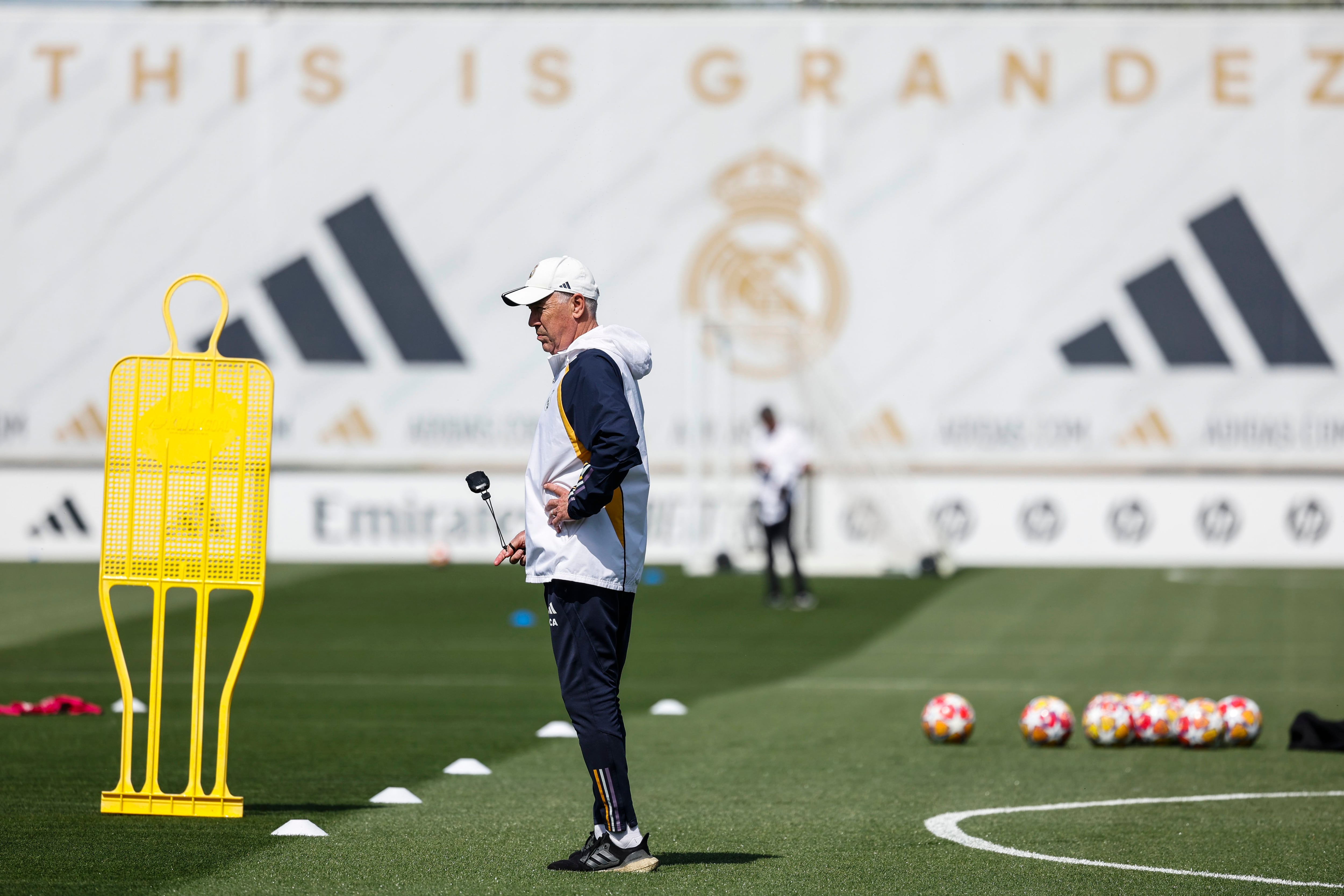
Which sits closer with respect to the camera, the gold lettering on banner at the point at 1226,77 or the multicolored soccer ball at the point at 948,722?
the multicolored soccer ball at the point at 948,722

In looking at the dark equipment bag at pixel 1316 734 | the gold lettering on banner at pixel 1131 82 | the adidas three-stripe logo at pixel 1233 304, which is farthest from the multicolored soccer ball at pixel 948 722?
the gold lettering on banner at pixel 1131 82

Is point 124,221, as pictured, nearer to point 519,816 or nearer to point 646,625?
point 646,625

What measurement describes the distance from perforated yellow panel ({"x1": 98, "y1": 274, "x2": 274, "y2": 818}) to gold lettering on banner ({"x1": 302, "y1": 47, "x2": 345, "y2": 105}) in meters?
22.8

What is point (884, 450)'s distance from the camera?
94.9 feet

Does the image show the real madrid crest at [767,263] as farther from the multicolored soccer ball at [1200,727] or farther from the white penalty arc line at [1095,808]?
the white penalty arc line at [1095,808]

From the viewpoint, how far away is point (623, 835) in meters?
6.67

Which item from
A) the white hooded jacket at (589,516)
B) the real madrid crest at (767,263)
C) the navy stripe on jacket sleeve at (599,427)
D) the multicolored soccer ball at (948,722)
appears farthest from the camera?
the real madrid crest at (767,263)

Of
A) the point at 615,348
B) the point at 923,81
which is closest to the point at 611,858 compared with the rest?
the point at 615,348

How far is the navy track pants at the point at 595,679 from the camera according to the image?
6586mm

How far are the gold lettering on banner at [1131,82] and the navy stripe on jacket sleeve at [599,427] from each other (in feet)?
78.0

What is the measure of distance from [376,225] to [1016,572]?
11.2 metres

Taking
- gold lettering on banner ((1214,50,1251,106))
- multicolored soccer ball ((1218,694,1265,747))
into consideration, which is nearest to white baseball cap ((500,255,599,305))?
multicolored soccer ball ((1218,694,1265,747))

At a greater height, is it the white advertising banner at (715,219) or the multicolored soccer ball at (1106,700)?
the white advertising banner at (715,219)

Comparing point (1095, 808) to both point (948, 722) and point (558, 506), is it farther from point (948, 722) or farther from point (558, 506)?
point (558, 506)
